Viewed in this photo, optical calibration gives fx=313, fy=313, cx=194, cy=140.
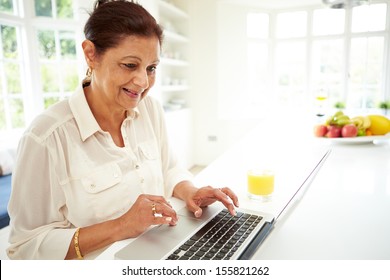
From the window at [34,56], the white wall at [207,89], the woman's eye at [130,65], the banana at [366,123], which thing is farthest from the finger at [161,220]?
the white wall at [207,89]

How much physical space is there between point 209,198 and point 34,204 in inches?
18.9

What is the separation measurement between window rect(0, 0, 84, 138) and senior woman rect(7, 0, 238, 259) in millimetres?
2184

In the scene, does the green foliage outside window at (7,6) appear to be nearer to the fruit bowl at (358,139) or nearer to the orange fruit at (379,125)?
the fruit bowl at (358,139)

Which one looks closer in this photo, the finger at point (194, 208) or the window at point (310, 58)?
the finger at point (194, 208)

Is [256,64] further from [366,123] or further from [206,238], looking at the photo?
[206,238]

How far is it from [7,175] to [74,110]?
72.1 inches

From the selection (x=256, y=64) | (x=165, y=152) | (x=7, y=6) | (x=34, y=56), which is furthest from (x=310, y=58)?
(x=165, y=152)

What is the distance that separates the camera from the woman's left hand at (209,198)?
834 millimetres

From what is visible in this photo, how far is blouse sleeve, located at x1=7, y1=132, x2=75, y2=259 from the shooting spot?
2.71ft

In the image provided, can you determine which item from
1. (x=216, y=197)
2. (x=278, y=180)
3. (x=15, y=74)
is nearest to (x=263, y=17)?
(x=15, y=74)

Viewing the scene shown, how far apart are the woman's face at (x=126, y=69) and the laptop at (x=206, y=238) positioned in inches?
15.9

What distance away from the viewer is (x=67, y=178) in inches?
35.5
